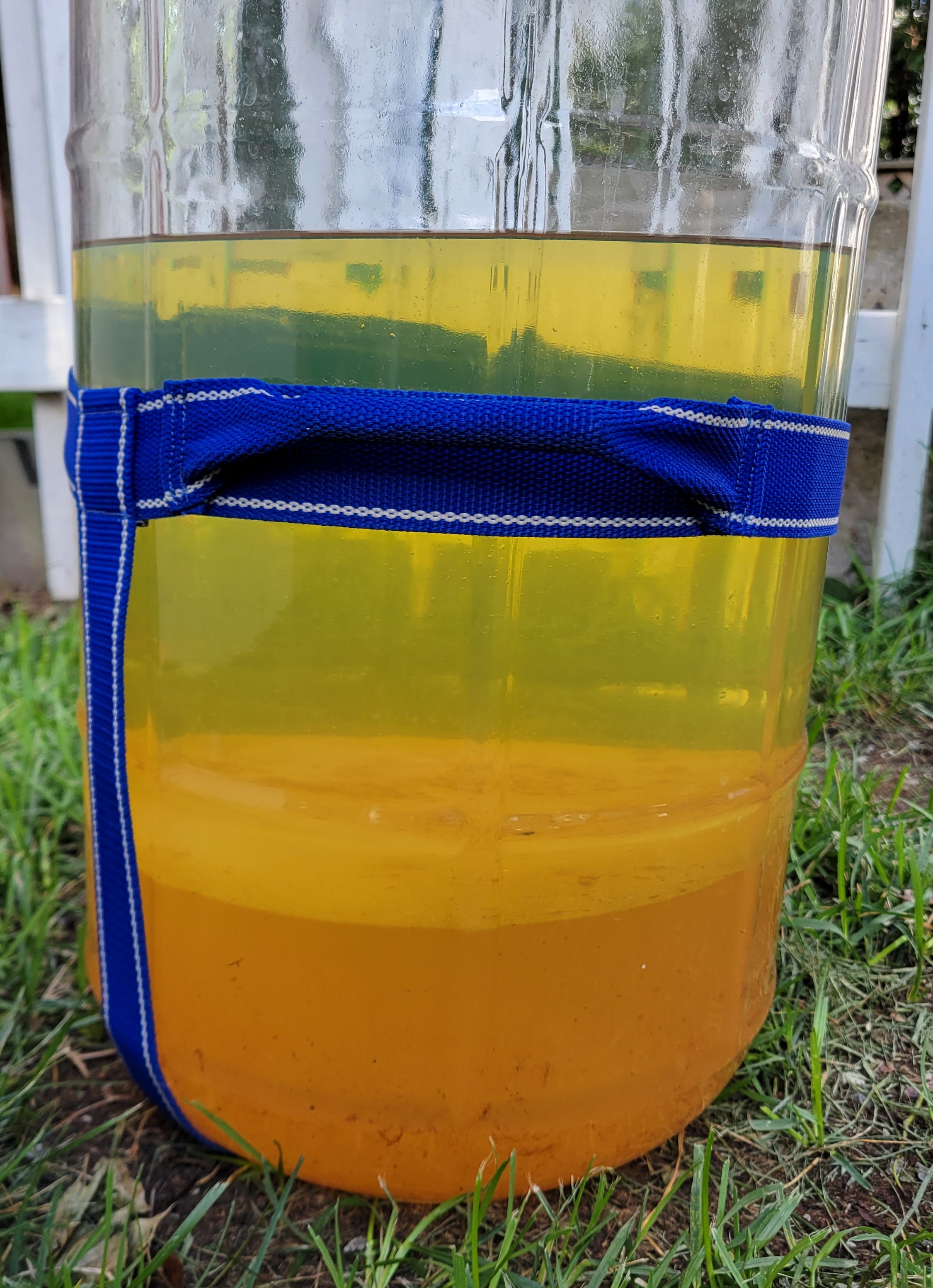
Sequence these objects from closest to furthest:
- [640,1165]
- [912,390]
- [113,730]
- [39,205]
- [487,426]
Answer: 1. [487,426]
2. [113,730]
3. [640,1165]
4. [912,390]
5. [39,205]

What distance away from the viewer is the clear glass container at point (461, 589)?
0.82m

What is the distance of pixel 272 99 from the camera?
33.5 inches

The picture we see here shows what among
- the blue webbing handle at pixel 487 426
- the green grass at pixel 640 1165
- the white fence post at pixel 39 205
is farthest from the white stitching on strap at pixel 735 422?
the white fence post at pixel 39 205

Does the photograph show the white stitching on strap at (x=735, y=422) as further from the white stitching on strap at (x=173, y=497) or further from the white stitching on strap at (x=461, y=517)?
the white stitching on strap at (x=173, y=497)

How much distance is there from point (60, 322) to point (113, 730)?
1.69 metres

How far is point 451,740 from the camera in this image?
2.88 feet

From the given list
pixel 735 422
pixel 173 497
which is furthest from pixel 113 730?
pixel 735 422

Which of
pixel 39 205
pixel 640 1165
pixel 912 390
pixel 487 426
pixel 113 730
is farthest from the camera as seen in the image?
pixel 39 205

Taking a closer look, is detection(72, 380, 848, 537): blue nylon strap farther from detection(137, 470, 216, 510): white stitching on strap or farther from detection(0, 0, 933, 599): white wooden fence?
detection(0, 0, 933, 599): white wooden fence

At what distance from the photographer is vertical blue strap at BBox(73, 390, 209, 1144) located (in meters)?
0.91

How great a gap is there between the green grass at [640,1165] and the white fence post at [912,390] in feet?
1.98

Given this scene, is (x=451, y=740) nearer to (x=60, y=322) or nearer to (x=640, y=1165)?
(x=640, y=1165)

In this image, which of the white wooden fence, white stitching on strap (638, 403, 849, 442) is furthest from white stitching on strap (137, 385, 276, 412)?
the white wooden fence

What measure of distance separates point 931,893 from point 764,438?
2.51 feet
